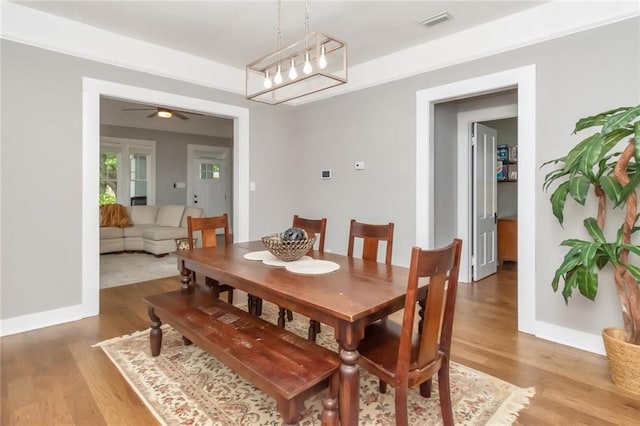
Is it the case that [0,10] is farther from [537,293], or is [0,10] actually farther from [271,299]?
[537,293]

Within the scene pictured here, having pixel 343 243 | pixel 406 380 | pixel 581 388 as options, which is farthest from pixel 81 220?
pixel 581 388

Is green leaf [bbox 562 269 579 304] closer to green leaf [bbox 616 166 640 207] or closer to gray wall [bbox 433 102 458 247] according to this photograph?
green leaf [bbox 616 166 640 207]

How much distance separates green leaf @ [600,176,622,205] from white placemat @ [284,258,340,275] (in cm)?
165

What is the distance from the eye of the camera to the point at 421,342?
55.1 inches

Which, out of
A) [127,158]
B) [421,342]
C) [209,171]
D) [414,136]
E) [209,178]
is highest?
[127,158]

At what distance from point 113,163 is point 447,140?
6.72 m

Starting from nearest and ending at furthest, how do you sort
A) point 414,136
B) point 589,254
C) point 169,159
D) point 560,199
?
point 589,254
point 560,199
point 414,136
point 169,159

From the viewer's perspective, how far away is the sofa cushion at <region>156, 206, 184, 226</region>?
636 cm

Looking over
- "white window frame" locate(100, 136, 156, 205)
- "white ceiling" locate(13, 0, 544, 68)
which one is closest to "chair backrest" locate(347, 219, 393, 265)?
"white ceiling" locate(13, 0, 544, 68)

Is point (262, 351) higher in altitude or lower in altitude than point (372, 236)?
lower

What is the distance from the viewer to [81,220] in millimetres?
3088

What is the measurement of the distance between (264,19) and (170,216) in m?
4.56

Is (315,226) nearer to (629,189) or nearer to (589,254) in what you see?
(589,254)

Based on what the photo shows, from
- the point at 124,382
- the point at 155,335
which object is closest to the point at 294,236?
the point at 155,335
